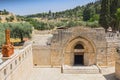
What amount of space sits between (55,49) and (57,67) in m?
1.90

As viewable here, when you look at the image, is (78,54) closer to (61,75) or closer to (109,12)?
(61,75)

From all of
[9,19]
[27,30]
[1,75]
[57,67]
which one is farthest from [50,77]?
[9,19]

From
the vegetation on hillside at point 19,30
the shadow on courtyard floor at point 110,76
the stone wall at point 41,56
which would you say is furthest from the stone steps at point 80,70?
the vegetation on hillside at point 19,30

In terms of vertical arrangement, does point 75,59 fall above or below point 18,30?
below

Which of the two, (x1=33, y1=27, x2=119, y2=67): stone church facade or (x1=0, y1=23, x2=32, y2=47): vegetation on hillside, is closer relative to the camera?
(x1=33, y1=27, x2=119, y2=67): stone church facade

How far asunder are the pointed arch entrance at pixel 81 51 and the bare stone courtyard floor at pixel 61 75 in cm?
184

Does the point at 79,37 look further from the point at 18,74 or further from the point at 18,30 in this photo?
the point at 18,30

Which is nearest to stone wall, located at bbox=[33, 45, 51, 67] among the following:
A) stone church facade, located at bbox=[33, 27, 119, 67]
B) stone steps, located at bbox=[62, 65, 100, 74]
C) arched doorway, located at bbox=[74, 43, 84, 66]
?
stone church facade, located at bbox=[33, 27, 119, 67]

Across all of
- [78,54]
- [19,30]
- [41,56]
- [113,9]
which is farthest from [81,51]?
[113,9]

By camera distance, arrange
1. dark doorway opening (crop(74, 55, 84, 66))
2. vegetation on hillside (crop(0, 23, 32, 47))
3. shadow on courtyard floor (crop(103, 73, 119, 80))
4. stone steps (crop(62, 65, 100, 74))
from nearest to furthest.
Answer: shadow on courtyard floor (crop(103, 73, 119, 80)), stone steps (crop(62, 65, 100, 74)), dark doorway opening (crop(74, 55, 84, 66)), vegetation on hillside (crop(0, 23, 32, 47))

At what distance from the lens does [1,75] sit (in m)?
12.2

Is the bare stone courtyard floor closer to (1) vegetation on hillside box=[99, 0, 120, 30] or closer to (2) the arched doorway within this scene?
(2) the arched doorway

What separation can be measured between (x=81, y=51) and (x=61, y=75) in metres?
4.35

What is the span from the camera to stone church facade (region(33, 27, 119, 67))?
2598cm
